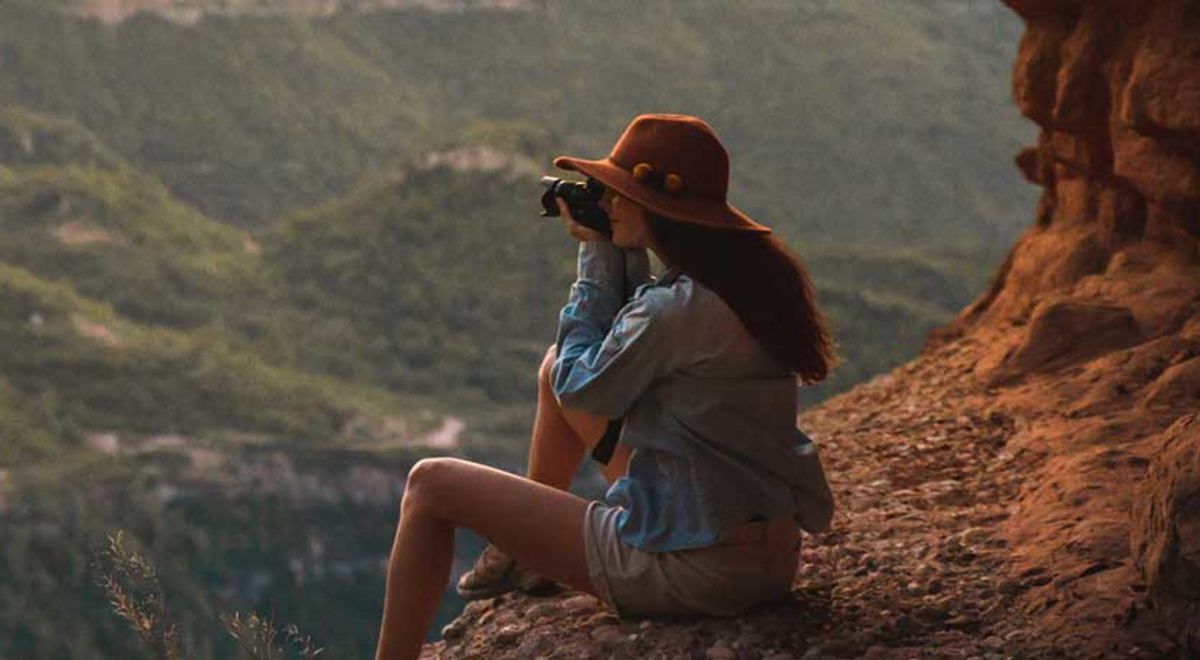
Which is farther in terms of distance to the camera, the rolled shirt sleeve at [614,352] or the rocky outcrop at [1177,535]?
the rolled shirt sleeve at [614,352]

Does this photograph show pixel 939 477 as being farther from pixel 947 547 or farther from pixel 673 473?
pixel 673 473

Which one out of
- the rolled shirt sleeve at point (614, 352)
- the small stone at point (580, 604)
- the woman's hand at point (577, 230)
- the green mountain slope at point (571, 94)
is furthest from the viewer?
the green mountain slope at point (571, 94)

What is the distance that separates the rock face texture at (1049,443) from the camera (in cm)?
478

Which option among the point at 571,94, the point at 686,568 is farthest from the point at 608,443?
the point at 571,94

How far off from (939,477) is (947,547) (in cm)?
117

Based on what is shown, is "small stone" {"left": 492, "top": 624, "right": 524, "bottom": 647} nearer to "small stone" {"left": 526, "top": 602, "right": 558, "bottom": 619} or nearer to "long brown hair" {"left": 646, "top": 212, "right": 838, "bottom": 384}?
"small stone" {"left": 526, "top": 602, "right": 558, "bottom": 619}

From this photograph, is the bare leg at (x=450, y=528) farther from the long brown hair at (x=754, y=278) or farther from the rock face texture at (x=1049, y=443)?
the long brown hair at (x=754, y=278)

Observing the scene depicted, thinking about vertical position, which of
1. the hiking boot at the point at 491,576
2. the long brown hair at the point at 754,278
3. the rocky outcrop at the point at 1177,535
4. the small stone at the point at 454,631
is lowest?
the small stone at the point at 454,631

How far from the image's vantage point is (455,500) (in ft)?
15.4

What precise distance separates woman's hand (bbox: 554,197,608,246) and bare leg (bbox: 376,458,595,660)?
71cm

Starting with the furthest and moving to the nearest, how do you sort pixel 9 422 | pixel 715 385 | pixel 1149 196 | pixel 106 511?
pixel 9 422
pixel 106 511
pixel 1149 196
pixel 715 385

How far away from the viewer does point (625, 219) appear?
184 inches

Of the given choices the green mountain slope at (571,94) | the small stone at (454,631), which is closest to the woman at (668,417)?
the small stone at (454,631)

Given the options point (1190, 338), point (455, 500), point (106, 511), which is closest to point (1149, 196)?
point (1190, 338)
